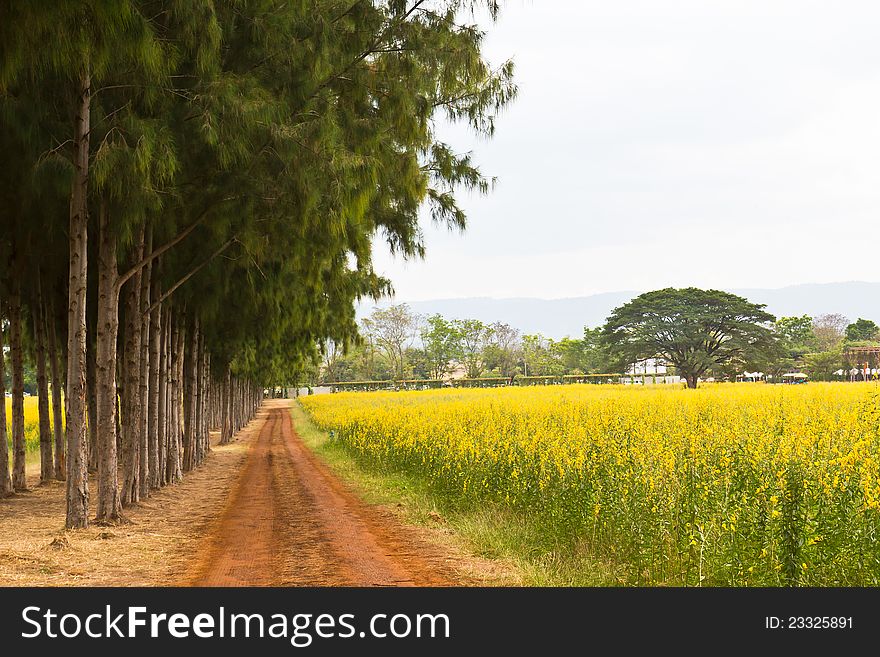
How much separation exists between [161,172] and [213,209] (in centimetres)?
244

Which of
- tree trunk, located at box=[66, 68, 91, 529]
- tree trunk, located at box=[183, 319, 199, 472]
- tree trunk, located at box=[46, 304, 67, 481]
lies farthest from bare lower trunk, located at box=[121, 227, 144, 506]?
tree trunk, located at box=[183, 319, 199, 472]

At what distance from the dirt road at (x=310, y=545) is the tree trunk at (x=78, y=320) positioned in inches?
83.4

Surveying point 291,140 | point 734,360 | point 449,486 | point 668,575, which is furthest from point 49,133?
point 734,360

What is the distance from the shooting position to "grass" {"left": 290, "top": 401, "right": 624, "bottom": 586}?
28.7 feet

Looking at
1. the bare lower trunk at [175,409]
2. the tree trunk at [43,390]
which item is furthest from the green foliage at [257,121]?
the bare lower trunk at [175,409]

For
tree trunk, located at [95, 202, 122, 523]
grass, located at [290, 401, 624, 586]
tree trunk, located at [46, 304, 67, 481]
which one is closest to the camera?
grass, located at [290, 401, 624, 586]

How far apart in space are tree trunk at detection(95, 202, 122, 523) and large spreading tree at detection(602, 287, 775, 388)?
65330mm

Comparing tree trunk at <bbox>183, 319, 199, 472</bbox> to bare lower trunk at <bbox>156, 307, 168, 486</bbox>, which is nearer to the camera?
Result: bare lower trunk at <bbox>156, 307, 168, 486</bbox>

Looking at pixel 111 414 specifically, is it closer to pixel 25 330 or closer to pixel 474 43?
pixel 474 43

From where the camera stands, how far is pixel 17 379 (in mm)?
18438

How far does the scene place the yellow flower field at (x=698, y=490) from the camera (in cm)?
686

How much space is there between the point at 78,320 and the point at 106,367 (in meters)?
1.28

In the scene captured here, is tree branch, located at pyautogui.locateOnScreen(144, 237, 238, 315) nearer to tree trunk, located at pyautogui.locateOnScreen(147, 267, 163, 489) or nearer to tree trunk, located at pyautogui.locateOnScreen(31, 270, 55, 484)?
tree trunk, located at pyautogui.locateOnScreen(147, 267, 163, 489)

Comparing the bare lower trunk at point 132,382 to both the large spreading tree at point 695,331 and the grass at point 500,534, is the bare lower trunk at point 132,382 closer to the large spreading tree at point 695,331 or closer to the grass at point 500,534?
the grass at point 500,534
